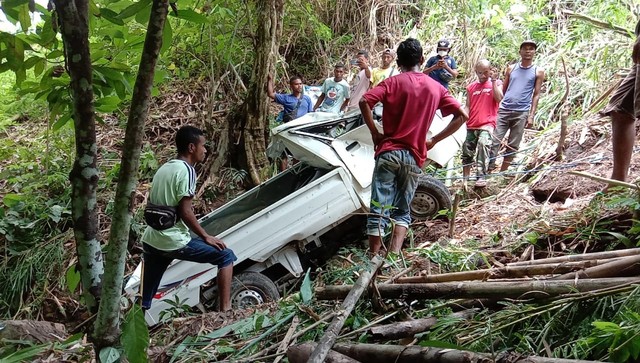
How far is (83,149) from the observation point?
6.39 feet

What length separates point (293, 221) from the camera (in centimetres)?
524

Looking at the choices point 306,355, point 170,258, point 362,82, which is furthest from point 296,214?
point 362,82

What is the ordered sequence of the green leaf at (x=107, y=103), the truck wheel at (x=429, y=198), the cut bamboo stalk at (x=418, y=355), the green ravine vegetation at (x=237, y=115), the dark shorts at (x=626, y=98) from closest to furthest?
the cut bamboo stalk at (x=418, y=355), the green ravine vegetation at (x=237, y=115), the green leaf at (x=107, y=103), the dark shorts at (x=626, y=98), the truck wheel at (x=429, y=198)

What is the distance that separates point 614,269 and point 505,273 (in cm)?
54

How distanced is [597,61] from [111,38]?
813 cm

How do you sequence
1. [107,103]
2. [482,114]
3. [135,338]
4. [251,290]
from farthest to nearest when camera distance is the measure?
1. [482,114]
2. [251,290]
3. [107,103]
4. [135,338]

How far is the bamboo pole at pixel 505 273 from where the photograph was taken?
8.45 ft

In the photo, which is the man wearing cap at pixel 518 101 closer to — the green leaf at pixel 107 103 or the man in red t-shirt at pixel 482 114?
the man in red t-shirt at pixel 482 114

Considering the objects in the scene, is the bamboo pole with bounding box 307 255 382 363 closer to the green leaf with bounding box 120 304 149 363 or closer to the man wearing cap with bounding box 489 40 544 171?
the green leaf with bounding box 120 304 149 363

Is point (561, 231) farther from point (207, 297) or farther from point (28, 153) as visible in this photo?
point (28, 153)

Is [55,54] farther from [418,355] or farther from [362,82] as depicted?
[362,82]

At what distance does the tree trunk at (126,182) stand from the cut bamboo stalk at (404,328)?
41.0 inches

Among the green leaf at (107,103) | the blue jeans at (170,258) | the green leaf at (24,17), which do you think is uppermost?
the green leaf at (24,17)

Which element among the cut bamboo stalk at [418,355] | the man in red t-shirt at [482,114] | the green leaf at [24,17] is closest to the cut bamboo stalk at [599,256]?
the cut bamboo stalk at [418,355]
